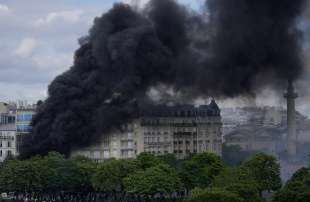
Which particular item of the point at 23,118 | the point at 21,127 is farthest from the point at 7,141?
the point at 23,118

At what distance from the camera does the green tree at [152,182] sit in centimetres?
7075

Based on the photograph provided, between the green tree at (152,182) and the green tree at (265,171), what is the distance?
6330 millimetres

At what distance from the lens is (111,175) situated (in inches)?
2950

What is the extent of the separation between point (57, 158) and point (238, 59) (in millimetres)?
28448

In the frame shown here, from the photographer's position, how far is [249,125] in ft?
446

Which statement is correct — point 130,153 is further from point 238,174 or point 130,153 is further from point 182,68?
point 238,174

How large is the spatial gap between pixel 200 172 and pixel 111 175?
7.46m

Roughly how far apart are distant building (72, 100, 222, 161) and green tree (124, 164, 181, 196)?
929 inches

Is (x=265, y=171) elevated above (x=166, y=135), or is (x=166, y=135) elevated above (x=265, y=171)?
(x=166, y=135)

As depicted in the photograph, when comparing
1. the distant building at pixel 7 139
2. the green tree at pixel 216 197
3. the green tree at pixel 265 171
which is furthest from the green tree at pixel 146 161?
the distant building at pixel 7 139

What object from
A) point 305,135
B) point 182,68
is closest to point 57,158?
point 182,68

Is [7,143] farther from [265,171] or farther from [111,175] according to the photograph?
[265,171]

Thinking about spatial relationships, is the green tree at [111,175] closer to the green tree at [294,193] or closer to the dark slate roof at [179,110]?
the green tree at [294,193]

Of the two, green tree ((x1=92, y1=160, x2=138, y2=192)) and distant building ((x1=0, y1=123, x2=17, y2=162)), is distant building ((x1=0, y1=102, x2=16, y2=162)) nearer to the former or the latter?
distant building ((x1=0, y1=123, x2=17, y2=162))
